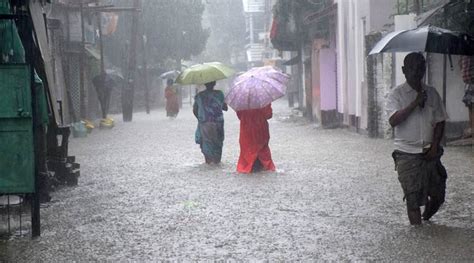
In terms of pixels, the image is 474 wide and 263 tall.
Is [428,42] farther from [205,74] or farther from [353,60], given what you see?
[353,60]

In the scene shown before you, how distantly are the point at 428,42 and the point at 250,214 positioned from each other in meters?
2.59

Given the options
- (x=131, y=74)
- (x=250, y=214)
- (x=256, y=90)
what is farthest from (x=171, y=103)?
(x=250, y=214)

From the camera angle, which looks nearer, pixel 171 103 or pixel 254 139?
pixel 254 139

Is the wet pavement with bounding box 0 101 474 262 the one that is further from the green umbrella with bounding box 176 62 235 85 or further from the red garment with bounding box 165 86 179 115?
the red garment with bounding box 165 86 179 115

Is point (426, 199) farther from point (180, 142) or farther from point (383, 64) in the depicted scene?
point (180, 142)

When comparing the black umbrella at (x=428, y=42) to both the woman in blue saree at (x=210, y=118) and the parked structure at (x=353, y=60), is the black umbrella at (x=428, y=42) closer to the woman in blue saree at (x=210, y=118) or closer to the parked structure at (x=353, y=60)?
the woman in blue saree at (x=210, y=118)

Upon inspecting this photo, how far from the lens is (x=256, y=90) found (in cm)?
1124

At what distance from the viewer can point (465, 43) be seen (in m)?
7.10

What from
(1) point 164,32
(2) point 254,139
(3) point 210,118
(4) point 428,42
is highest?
(1) point 164,32

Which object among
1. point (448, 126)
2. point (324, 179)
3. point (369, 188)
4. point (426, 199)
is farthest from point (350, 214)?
point (448, 126)

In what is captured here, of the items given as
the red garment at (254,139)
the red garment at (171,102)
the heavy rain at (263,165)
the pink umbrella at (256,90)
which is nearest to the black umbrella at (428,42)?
the heavy rain at (263,165)

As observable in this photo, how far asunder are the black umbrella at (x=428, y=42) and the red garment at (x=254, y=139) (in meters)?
4.69

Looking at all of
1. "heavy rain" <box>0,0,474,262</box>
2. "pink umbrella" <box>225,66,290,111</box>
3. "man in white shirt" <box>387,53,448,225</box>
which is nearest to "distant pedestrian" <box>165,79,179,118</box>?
"heavy rain" <box>0,0,474,262</box>

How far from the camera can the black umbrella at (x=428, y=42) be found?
22.3ft
